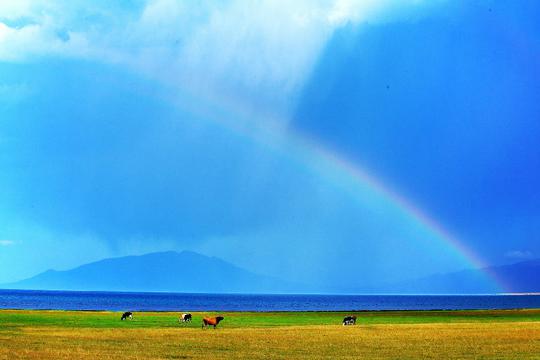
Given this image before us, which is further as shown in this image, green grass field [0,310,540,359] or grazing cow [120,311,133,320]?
grazing cow [120,311,133,320]

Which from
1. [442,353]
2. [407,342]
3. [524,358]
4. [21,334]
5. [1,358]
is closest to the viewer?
[1,358]

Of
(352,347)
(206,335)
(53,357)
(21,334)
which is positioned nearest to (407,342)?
(352,347)

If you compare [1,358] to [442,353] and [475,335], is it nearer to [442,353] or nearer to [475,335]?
[442,353]

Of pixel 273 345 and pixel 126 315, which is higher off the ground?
pixel 126 315

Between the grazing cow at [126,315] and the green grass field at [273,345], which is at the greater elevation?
the grazing cow at [126,315]

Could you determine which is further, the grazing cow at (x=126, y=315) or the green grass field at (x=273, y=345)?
the grazing cow at (x=126, y=315)

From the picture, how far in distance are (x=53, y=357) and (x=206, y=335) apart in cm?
1598

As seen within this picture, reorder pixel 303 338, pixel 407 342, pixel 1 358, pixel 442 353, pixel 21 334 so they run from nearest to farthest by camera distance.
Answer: pixel 1 358 < pixel 442 353 < pixel 407 342 < pixel 303 338 < pixel 21 334

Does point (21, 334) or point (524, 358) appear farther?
point (21, 334)

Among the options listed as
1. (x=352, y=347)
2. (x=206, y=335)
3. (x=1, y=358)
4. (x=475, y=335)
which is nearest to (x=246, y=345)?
(x=352, y=347)

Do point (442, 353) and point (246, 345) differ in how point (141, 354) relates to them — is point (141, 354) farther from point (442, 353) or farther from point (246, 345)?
point (442, 353)

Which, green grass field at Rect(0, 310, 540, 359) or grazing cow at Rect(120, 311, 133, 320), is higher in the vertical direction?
grazing cow at Rect(120, 311, 133, 320)

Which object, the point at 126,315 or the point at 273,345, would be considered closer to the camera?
the point at 273,345

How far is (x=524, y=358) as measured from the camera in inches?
1134
